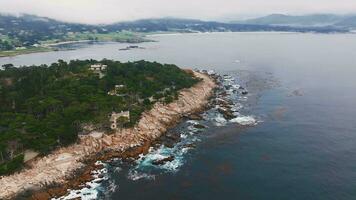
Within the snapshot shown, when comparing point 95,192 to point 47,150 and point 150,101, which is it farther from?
point 150,101

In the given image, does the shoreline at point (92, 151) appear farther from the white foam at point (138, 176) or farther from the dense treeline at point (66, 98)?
the white foam at point (138, 176)

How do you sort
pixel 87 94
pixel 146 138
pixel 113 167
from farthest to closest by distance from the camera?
pixel 87 94 → pixel 146 138 → pixel 113 167

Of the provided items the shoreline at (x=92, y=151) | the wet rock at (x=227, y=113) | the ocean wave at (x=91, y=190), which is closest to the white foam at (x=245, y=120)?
the wet rock at (x=227, y=113)

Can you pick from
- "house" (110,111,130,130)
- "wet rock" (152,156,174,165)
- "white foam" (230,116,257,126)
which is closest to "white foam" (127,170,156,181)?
"wet rock" (152,156,174,165)

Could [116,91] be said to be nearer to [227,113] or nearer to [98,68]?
[98,68]

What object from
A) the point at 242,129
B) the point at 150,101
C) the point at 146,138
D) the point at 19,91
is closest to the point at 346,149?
the point at 242,129

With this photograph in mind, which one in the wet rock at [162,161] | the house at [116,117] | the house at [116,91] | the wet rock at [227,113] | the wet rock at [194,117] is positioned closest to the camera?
the wet rock at [162,161]
